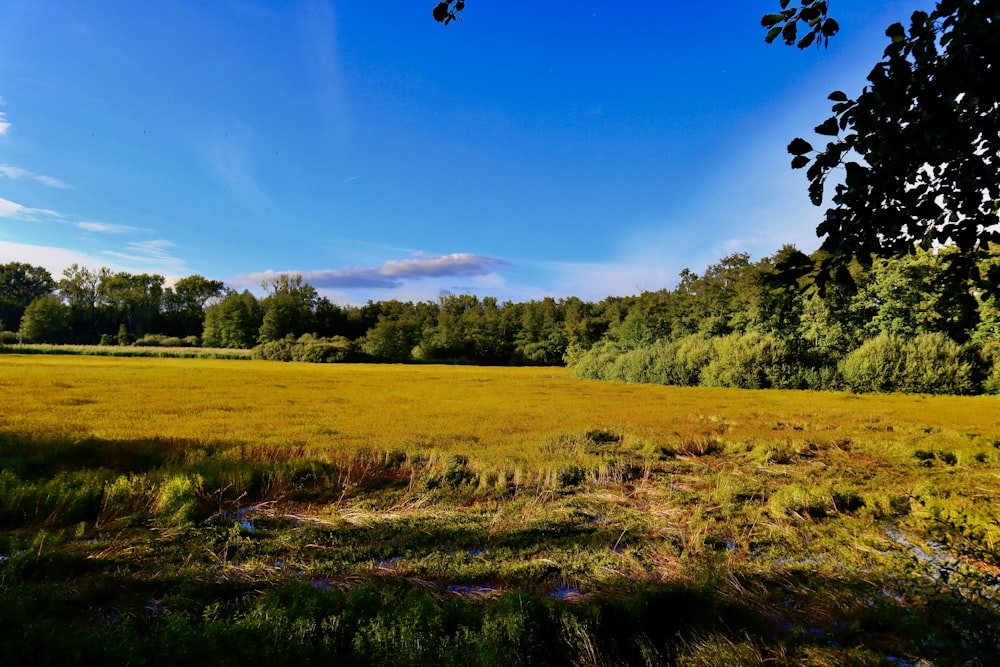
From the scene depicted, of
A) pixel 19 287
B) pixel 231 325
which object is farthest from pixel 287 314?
pixel 19 287

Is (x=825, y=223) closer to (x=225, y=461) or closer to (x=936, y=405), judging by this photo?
(x=225, y=461)

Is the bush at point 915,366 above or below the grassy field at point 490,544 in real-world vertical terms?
above

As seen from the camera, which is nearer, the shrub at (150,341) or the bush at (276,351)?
the bush at (276,351)

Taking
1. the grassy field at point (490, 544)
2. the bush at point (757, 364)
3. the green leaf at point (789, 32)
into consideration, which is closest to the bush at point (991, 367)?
the bush at point (757, 364)

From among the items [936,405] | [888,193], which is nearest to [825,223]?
[888,193]

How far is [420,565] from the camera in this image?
5.97m

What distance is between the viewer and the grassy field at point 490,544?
4.09 metres

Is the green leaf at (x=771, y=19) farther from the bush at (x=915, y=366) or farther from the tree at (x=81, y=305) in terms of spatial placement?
the tree at (x=81, y=305)

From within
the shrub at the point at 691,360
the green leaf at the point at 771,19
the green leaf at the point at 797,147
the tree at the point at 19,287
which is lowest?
the shrub at the point at 691,360

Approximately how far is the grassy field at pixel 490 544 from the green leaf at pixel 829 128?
3.78 meters

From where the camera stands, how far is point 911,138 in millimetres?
2141

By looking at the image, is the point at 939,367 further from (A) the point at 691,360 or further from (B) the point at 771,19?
(B) the point at 771,19

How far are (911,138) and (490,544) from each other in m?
6.42

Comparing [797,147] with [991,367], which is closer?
[797,147]
